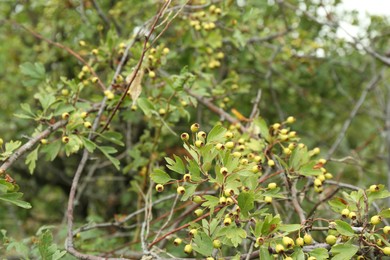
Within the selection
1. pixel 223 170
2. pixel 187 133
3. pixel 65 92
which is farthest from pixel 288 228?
pixel 65 92

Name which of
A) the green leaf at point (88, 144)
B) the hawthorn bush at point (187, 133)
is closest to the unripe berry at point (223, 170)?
the hawthorn bush at point (187, 133)

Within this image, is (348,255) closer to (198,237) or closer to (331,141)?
(198,237)

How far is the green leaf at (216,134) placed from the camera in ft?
5.62

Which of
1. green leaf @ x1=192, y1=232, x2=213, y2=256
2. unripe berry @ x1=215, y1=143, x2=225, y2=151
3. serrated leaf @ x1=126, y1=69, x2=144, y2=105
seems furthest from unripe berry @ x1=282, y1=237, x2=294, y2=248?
serrated leaf @ x1=126, y1=69, x2=144, y2=105

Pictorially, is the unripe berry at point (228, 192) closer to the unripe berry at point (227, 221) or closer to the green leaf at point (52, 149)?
the unripe berry at point (227, 221)

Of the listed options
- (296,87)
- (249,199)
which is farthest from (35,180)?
(249,199)

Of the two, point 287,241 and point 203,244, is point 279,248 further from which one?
point 203,244

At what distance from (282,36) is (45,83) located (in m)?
1.92

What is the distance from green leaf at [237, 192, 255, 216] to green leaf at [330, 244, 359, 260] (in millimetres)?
320

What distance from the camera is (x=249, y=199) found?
1.64 metres

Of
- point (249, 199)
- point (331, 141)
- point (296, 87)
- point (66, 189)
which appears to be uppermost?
point (249, 199)

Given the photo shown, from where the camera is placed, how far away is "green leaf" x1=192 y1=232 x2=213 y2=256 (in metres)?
1.68

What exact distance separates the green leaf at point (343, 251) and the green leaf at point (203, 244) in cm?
43

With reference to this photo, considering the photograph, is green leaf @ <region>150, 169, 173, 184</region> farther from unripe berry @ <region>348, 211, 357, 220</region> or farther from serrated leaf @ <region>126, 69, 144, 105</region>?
unripe berry @ <region>348, 211, 357, 220</region>
